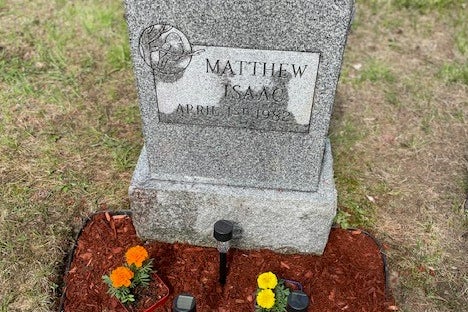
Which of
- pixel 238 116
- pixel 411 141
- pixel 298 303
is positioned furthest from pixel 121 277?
pixel 411 141

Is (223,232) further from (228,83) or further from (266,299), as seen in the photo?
(228,83)

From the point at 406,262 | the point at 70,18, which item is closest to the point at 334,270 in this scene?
the point at 406,262

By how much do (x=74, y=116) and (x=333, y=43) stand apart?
2.57 meters

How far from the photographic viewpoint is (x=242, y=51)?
2201 mm

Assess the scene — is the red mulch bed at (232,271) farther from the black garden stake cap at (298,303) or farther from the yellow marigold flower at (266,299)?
the black garden stake cap at (298,303)

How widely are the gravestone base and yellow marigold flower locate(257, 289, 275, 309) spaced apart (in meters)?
0.51

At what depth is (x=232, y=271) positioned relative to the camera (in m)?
2.84

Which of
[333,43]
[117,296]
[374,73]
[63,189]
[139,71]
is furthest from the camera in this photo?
[374,73]

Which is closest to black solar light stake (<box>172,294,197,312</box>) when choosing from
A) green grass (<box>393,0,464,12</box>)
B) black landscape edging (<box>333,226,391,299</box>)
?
black landscape edging (<box>333,226,391,299</box>)

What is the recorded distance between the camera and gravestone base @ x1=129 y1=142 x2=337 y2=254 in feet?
8.84

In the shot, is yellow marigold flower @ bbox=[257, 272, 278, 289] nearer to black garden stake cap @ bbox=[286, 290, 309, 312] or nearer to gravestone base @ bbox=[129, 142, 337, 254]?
black garden stake cap @ bbox=[286, 290, 309, 312]

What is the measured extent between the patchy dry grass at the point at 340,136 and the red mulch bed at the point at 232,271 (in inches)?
5.7

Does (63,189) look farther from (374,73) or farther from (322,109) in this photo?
(374,73)

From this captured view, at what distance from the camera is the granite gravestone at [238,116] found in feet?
6.91
